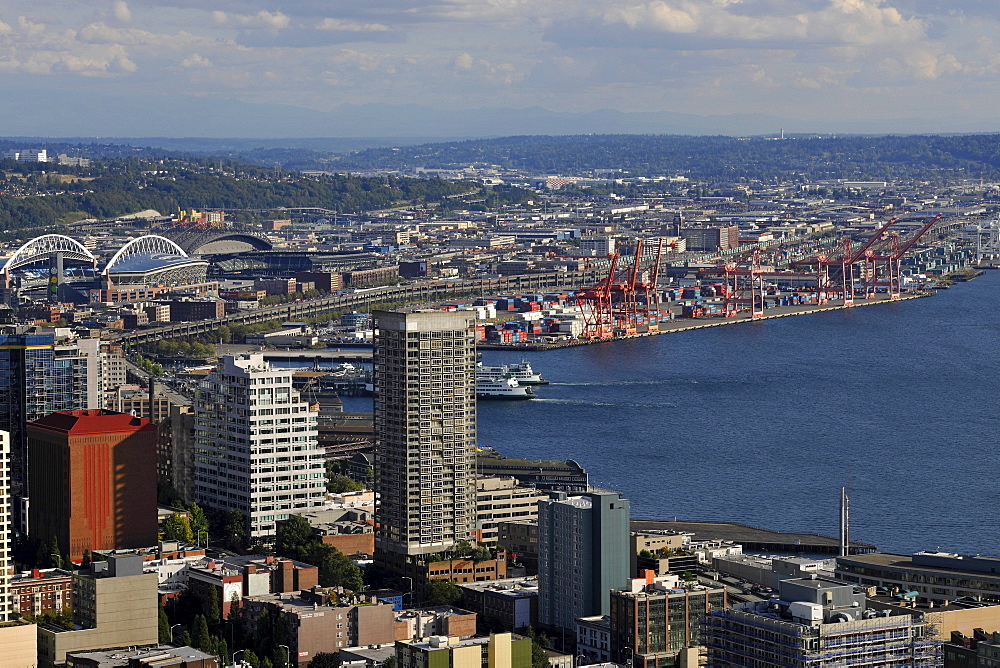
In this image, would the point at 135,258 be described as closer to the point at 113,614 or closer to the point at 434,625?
the point at 113,614

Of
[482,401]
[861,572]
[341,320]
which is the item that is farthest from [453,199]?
[861,572]

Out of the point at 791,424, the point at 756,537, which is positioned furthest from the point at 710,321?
the point at 756,537

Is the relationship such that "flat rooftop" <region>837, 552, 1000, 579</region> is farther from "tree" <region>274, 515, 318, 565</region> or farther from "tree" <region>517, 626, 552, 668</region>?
"tree" <region>274, 515, 318, 565</region>

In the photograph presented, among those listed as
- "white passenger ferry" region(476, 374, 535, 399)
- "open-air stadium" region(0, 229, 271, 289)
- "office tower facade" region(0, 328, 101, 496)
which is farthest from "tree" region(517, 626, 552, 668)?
"open-air stadium" region(0, 229, 271, 289)

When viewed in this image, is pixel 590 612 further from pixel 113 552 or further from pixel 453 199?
pixel 453 199

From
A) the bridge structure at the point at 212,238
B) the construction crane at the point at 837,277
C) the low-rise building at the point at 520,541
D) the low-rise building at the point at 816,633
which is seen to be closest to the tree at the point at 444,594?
the low-rise building at the point at 520,541
